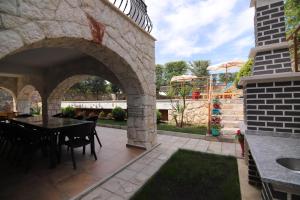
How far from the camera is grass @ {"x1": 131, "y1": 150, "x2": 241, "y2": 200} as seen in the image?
2.18 meters

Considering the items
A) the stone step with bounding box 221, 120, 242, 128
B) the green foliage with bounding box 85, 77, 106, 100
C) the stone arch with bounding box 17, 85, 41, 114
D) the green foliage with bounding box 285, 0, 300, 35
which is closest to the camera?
the stone step with bounding box 221, 120, 242, 128

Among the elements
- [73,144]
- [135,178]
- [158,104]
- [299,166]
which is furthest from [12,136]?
[158,104]

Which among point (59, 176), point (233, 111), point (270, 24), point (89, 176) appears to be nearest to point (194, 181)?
point (89, 176)

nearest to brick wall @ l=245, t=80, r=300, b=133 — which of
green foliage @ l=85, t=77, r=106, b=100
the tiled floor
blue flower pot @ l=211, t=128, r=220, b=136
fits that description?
the tiled floor

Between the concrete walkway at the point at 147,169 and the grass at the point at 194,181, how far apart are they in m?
0.13

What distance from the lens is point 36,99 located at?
12.8 m

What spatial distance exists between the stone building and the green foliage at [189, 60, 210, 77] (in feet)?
69.0

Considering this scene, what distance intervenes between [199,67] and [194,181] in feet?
76.8

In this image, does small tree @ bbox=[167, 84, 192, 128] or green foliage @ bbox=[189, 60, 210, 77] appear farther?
green foliage @ bbox=[189, 60, 210, 77]

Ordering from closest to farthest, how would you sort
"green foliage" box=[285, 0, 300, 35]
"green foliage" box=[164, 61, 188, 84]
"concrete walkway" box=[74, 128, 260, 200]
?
"concrete walkway" box=[74, 128, 260, 200], "green foliage" box=[285, 0, 300, 35], "green foliage" box=[164, 61, 188, 84]

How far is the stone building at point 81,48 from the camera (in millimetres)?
1495

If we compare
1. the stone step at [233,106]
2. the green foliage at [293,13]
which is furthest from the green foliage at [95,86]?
the green foliage at [293,13]

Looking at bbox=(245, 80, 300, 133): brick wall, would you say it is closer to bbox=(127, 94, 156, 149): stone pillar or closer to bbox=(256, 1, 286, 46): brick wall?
bbox=(256, 1, 286, 46): brick wall

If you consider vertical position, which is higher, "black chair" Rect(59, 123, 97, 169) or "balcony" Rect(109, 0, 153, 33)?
"balcony" Rect(109, 0, 153, 33)
